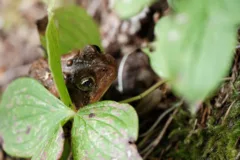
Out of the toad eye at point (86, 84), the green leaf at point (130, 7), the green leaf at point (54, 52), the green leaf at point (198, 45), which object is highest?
the green leaf at point (130, 7)

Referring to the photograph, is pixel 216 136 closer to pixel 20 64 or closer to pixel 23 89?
pixel 23 89

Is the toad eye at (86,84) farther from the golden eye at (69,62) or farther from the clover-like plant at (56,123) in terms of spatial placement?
the clover-like plant at (56,123)

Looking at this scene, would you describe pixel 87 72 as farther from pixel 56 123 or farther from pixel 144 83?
pixel 144 83

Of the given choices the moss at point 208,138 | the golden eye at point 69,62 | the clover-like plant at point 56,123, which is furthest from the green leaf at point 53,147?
the moss at point 208,138

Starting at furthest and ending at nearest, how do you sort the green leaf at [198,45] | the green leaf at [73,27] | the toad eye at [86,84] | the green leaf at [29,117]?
the green leaf at [73,27] < the toad eye at [86,84] < the green leaf at [29,117] < the green leaf at [198,45]

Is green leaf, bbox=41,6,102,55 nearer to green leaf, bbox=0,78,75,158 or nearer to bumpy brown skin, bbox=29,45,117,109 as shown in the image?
bumpy brown skin, bbox=29,45,117,109

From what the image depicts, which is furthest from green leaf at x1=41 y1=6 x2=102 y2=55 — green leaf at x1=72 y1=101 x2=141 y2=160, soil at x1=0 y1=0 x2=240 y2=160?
green leaf at x1=72 y1=101 x2=141 y2=160

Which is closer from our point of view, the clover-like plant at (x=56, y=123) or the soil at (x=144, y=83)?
the clover-like plant at (x=56, y=123)

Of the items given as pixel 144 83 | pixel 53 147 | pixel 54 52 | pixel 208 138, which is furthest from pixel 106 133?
pixel 144 83
